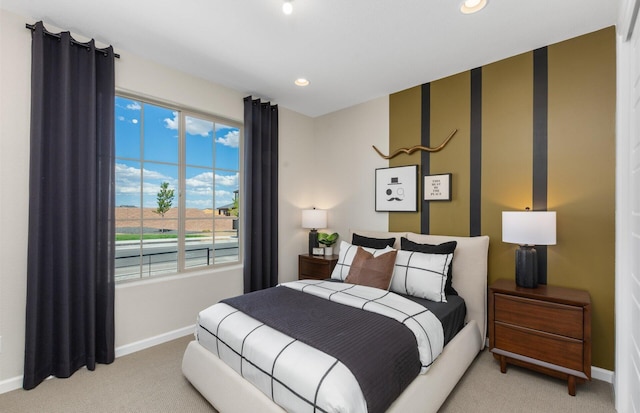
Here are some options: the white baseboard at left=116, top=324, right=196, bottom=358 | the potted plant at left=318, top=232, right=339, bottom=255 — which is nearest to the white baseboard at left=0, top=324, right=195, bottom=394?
the white baseboard at left=116, top=324, right=196, bottom=358

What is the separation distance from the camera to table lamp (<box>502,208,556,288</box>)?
2160 mm

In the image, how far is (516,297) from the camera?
7.38ft

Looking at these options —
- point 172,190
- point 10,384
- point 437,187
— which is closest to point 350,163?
point 437,187

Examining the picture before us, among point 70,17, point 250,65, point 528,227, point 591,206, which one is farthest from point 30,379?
point 591,206

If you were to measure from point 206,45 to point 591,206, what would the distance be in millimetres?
3352

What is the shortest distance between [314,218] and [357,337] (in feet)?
7.88

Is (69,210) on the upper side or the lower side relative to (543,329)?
upper

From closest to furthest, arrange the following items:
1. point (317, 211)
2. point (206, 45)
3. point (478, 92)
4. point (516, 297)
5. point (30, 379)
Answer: point (30, 379) → point (516, 297) → point (206, 45) → point (478, 92) → point (317, 211)

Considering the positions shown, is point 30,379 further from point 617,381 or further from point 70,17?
point 617,381

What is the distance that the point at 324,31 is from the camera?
7.48 ft

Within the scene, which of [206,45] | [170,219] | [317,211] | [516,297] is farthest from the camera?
[317,211]

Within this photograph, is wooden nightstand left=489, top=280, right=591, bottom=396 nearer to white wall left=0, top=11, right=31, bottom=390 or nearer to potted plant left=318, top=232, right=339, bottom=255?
potted plant left=318, top=232, right=339, bottom=255

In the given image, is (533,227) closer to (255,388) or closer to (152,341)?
(255,388)

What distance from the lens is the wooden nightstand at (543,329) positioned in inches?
78.5
